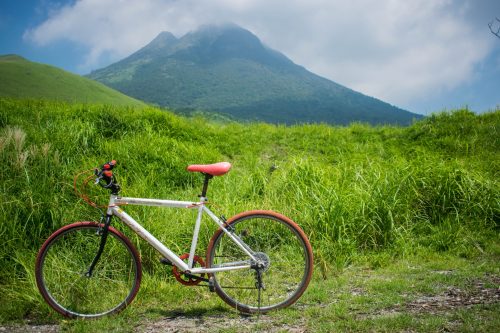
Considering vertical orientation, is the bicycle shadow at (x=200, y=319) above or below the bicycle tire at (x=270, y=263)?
below

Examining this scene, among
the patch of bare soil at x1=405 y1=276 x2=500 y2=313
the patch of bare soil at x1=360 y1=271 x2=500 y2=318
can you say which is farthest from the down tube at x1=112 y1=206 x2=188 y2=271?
the patch of bare soil at x1=405 y1=276 x2=500 y2=313

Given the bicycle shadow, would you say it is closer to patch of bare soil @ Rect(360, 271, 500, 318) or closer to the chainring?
the chainring

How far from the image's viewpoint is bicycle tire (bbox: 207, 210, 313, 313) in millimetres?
3889

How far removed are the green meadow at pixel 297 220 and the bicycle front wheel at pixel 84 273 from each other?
17 centimetres

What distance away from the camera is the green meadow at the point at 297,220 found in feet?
12.4

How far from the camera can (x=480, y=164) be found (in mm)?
8031

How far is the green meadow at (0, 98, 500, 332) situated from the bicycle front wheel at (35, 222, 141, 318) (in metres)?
0.17

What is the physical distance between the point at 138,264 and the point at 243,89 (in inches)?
5549

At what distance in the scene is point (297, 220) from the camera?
5.80 metres

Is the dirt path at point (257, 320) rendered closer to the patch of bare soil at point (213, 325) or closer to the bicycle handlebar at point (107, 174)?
the patch of bare soil at point (213, 325)

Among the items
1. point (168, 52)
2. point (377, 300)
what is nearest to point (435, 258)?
point (377, 300)

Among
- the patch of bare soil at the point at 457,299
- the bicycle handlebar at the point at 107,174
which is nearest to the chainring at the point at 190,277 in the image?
the bicycle handlebar at the point at 107,174

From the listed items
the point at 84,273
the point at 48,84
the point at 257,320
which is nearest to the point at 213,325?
the point at 257,320

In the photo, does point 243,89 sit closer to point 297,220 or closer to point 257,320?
point 297,220
